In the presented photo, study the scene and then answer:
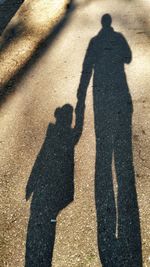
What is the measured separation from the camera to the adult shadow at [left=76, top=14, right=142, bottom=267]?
3.76 m

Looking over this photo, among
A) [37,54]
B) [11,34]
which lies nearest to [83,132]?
[37,54]

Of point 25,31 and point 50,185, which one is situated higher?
point 25,31

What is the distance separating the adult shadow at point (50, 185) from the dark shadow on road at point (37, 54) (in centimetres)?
135

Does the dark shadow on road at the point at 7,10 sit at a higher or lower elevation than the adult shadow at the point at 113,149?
higher

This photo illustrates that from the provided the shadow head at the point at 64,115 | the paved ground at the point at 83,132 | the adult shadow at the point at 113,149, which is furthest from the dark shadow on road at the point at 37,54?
the shadow head at the point at 64,115

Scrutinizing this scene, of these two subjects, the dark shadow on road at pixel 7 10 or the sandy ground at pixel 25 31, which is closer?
the sandy ground at pixel 25 31

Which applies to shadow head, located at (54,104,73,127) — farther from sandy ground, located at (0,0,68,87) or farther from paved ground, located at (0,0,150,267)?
sandy ground, located at (0,0,68,87)

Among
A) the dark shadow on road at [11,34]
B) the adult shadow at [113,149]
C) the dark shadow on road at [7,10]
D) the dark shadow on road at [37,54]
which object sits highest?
the dark shadow on road at [7,10]

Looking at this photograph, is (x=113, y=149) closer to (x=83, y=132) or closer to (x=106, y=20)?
(x=83, y=132)

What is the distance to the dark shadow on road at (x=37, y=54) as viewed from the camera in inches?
249

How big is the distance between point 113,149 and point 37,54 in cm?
360

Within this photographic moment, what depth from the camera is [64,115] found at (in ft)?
18.3

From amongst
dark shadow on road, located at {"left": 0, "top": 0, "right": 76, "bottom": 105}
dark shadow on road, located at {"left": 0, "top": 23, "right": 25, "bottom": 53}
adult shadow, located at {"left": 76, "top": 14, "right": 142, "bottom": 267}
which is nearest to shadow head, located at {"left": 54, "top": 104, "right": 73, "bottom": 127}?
adult shadow, located at {"left": 76, "top": 14, "right": 142, "bottom": 267}

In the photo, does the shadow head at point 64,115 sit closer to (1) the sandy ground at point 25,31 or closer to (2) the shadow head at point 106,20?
(1) the sandy ground at point 25,31
